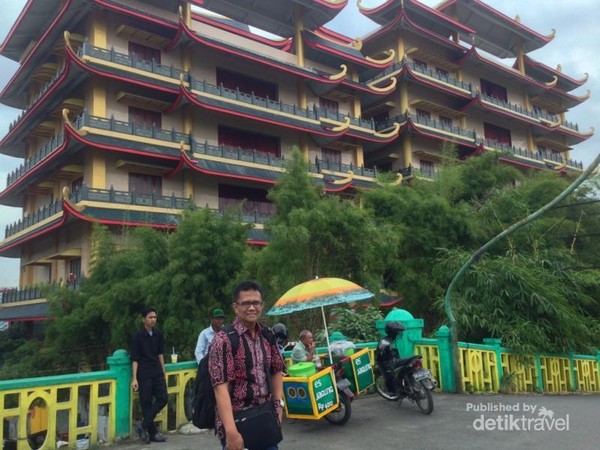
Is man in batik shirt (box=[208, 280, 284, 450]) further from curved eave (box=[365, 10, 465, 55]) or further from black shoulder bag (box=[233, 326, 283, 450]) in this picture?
curved eave (box=[365, 10, 465, 55])

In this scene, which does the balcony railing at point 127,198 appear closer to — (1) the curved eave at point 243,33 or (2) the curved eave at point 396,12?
(1) the curved eave at point 243,33

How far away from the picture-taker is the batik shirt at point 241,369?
286 cm

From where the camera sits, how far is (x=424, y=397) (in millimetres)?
6535

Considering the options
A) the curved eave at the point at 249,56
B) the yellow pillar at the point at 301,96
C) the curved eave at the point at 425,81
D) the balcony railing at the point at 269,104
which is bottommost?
the balcony railing at the point at 269,104

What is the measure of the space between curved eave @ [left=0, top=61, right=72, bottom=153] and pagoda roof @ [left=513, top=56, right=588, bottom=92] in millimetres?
31596

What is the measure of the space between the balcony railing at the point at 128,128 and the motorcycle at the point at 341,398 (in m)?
14.5

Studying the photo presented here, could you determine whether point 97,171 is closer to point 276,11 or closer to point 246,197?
point 246,197

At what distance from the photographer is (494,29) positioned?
3584 centimetres

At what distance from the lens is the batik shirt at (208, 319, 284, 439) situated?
2861 mm

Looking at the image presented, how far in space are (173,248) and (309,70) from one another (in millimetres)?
15895

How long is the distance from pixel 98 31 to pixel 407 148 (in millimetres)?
Answer: 16462

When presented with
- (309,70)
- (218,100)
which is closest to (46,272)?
(218,100)

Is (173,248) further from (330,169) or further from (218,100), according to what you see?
(330,169)

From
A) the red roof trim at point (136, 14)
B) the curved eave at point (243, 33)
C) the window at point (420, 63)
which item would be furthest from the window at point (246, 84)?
the window at point (420, 63)
